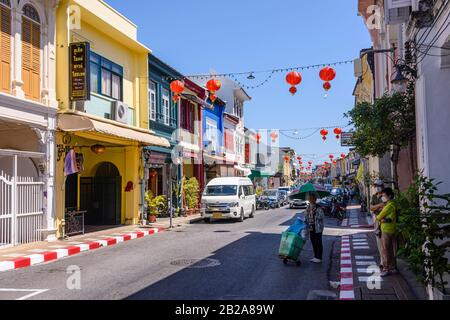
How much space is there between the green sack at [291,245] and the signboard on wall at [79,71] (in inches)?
324

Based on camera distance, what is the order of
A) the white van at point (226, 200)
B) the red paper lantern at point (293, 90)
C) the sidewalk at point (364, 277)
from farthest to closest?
1. the white van at point (226, 200)
2. the red paper lantern at point (293, 90)
3. the sidewalk at point (364, 277)

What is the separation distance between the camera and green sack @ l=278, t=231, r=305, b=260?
31.9 ft

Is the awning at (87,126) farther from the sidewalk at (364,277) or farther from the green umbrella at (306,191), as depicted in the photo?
the sidewalk at (364,277)

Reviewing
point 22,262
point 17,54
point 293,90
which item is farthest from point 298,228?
point 17,54

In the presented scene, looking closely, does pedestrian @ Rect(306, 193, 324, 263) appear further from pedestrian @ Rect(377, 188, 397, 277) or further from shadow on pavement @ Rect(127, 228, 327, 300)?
pedestrian @ Rect(377, 188, 397, 277)

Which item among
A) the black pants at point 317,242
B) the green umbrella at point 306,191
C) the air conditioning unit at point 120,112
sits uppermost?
the air conditioning unit at point 120,112

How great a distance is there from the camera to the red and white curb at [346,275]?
7.19 m

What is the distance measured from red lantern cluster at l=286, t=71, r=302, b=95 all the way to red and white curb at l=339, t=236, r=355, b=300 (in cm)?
475

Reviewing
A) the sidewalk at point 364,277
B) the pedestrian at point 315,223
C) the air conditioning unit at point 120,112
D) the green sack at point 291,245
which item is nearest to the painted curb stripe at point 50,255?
the green sack at point 291,245

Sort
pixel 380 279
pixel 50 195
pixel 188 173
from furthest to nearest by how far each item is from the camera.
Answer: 1. pixel 188 173
2. pixel 50 195
3. pixel 380 279

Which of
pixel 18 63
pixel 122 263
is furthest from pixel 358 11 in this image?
pixel 122 263

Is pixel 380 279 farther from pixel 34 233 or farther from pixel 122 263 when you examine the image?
pixel 34 233

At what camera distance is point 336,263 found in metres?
10.4
